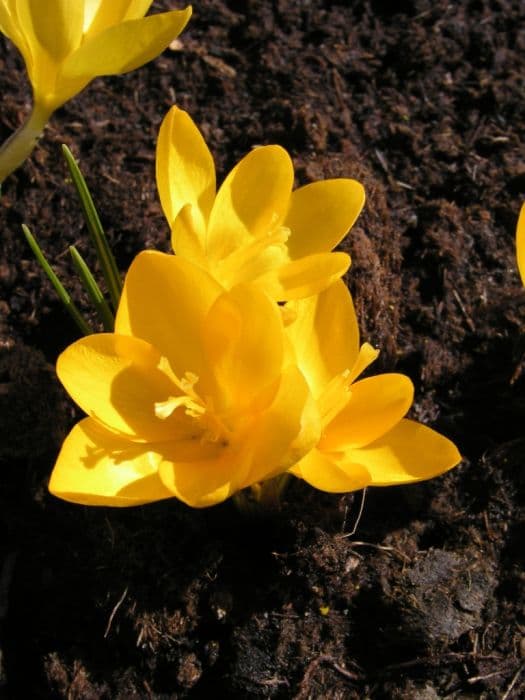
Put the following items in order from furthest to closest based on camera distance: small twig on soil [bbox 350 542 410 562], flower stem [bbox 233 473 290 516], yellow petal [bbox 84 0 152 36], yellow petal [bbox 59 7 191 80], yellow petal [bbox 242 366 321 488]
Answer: small twig on soil [bbox 350 542 410 562], flower stem [bbox 233 473 290 516], yellow petal [bbox 84 0 152 36], yellow petal [bbox 59 7 191 80], yellow petal [bbox 242 366 321 488]

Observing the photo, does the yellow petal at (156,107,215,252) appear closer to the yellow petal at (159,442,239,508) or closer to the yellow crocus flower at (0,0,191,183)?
the yellow crocus flower at (0,0,191,183)

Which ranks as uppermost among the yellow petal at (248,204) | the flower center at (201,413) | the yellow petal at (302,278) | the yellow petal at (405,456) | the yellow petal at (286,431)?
the yellow petal at (248,204)

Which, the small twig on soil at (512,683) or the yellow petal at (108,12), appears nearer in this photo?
the yellow petal at (108,12)

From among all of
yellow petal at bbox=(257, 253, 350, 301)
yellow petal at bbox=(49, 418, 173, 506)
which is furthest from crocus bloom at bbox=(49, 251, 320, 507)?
yellow petal at bbox=(257, 253, 350, 301)

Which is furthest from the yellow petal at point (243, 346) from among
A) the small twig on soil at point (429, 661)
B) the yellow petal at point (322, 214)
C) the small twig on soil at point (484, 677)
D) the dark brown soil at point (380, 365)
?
the small twig on soil at point (484, 677)

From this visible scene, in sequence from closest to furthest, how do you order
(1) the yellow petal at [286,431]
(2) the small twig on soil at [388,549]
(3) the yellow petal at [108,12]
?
(1) the yellow petal at [286,431] → (3) the yellow petal at [108,12] → (2) the small twig on soil at [388,549]

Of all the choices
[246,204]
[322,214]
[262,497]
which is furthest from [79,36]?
[262,497]

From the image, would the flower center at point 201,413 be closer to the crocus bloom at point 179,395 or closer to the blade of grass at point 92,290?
the crocus bloom at point 179,395
